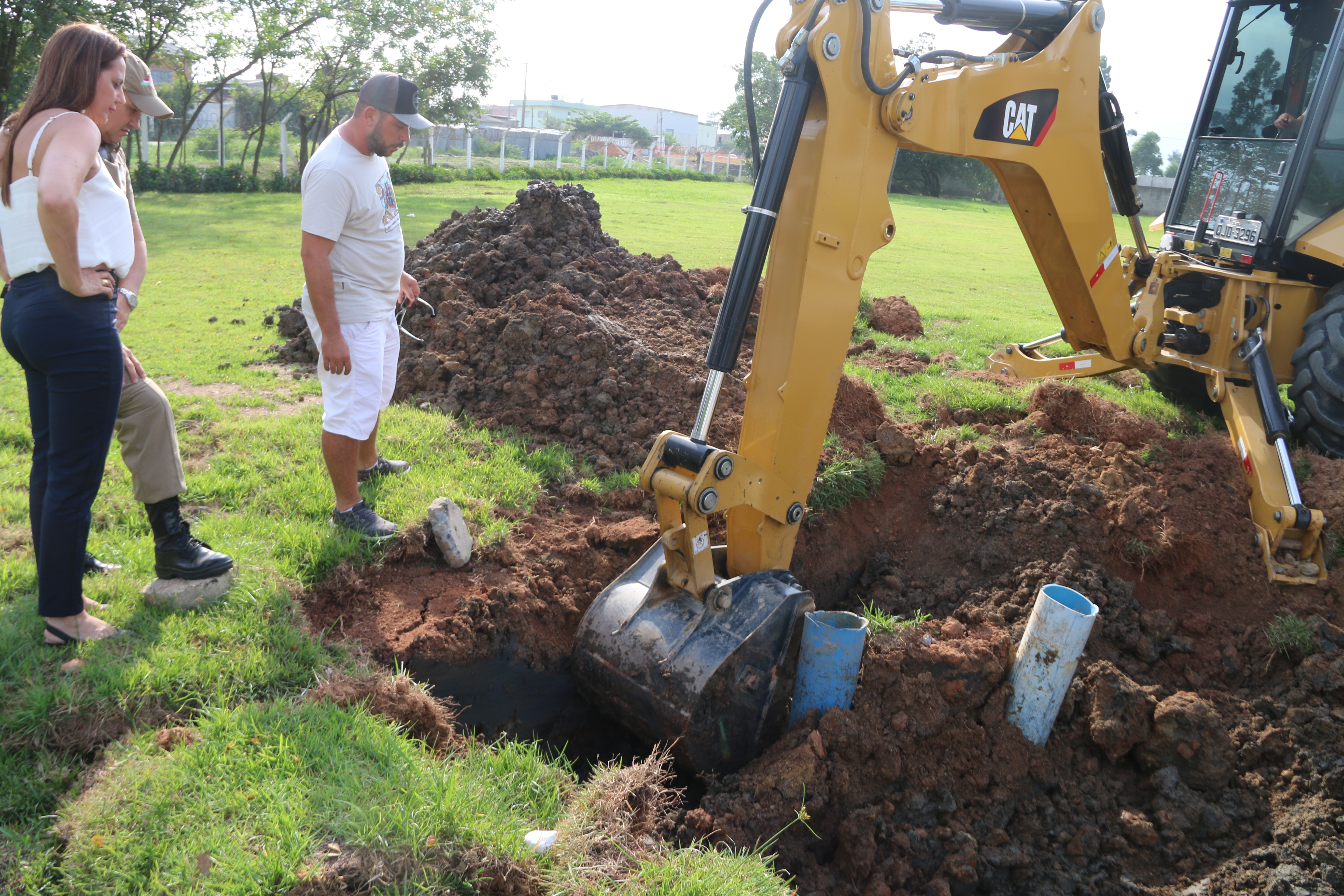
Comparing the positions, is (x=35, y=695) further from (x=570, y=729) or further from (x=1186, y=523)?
(x=1186, y=523)

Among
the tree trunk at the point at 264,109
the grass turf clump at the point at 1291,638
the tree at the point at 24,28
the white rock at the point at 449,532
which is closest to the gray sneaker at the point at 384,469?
the white rock at the point at 449,532

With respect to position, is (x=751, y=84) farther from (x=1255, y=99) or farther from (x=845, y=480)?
(x=1255, y=99)

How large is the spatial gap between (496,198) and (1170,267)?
19.3 m

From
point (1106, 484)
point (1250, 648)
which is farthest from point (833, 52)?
point (1250, 648)

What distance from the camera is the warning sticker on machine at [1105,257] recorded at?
4.20 metres

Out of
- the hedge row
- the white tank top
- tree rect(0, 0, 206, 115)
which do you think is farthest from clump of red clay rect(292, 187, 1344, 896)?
the hedge row

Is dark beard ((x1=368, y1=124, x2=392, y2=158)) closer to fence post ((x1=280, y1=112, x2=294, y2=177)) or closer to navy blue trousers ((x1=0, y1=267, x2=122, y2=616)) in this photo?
navy blue trousers ((x1=0, y1=267, x2=122, y2=616))

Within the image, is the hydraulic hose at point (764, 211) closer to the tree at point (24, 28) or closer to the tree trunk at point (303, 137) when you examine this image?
the tree at point (24, 28)

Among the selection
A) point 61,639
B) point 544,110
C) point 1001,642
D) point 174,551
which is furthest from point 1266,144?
point 544,110

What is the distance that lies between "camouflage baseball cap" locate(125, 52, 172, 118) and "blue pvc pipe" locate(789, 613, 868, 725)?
3304 millimetres

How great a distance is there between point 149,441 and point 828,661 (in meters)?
2.99

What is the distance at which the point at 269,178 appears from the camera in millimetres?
22984

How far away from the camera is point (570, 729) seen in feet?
12.4

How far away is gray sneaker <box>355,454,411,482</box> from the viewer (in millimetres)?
4820
